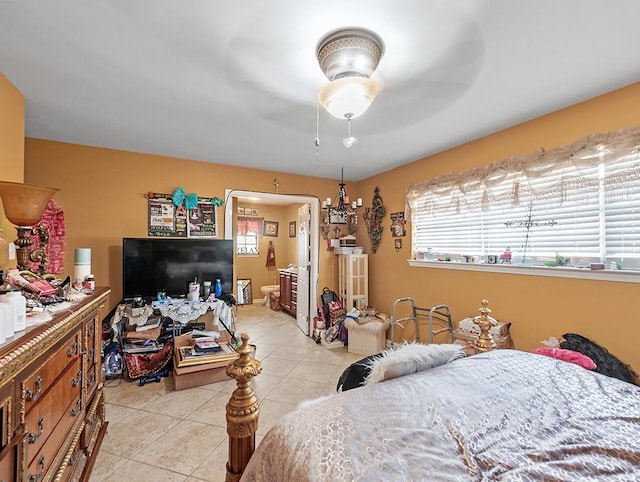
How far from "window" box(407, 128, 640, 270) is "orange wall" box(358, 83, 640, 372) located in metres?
0.13

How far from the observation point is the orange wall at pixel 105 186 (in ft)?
9.71

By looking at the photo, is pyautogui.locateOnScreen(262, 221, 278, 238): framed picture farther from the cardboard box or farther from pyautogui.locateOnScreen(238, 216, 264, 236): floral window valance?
the cardboard box

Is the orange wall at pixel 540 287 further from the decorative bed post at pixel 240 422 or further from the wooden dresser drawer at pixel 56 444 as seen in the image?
the wooden dresser drawer at pixel 56 444

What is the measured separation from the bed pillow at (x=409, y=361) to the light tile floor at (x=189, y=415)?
4.15ft

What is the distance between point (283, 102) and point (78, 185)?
250 centimetres

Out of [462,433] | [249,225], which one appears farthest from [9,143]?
[249,225]

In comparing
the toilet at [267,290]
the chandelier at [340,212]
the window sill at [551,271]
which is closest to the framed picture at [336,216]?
the chandelier at [340,212]

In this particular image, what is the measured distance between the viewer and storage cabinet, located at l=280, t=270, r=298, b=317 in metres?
5.56

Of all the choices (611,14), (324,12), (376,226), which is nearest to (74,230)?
(324,12)

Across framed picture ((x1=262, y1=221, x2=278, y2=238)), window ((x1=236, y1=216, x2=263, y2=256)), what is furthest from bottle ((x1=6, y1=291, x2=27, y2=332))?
framed picture ((x1=262, y1=221, x2=278, y2=238))

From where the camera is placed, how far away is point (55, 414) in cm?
120

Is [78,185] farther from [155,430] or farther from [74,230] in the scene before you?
[155,430]

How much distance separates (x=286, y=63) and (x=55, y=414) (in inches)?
80.1

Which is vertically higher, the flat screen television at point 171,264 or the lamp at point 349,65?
the lamp at point 349,65
